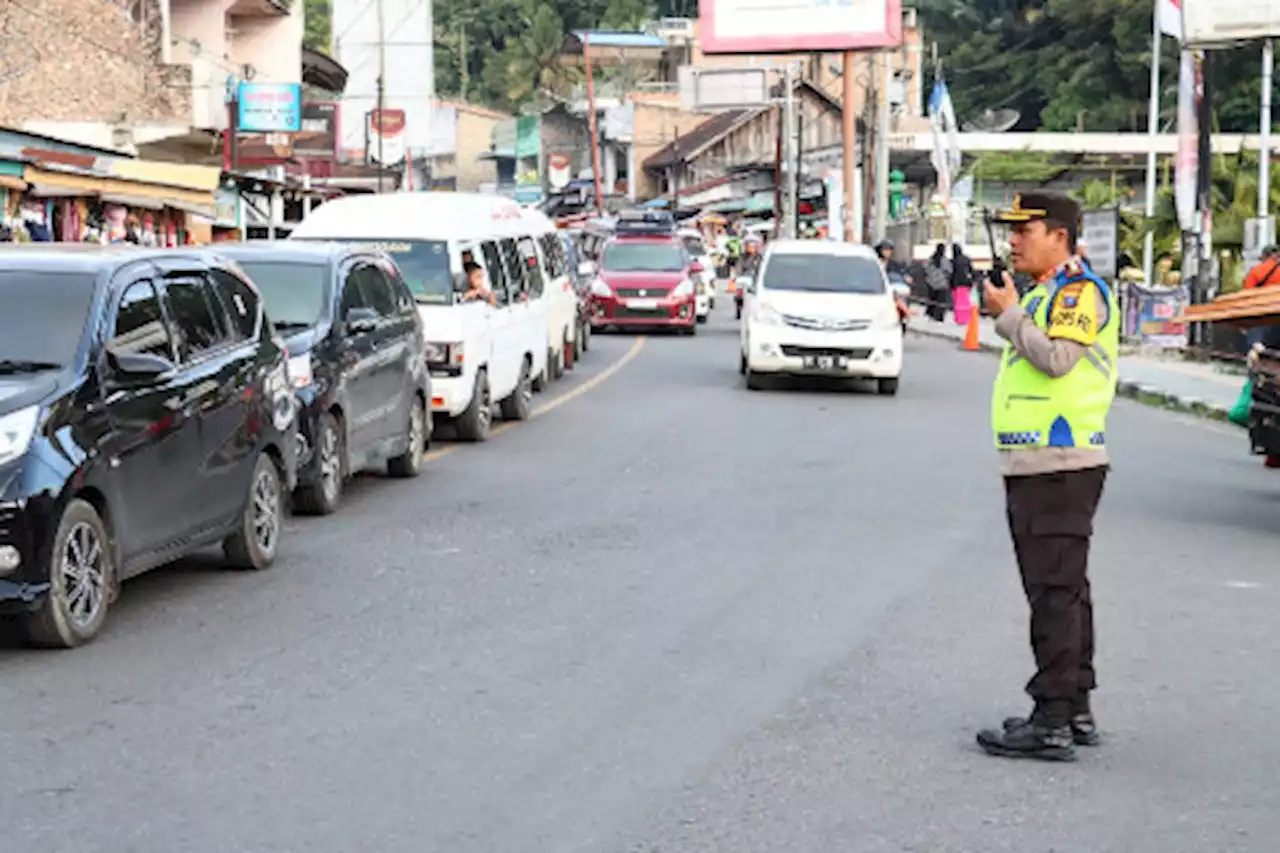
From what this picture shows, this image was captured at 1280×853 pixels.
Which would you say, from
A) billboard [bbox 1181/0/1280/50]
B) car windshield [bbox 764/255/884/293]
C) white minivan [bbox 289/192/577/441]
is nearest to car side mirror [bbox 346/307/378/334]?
white minivan [bbox 289/192/577/441]

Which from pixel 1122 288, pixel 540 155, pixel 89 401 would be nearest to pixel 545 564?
pixel 89 401

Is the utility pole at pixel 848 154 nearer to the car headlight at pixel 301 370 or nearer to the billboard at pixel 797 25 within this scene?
the billboard at pixel 797 25

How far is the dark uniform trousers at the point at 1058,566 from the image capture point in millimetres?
6898

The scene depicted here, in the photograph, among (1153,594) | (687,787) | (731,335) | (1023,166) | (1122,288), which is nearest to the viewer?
(687,787)

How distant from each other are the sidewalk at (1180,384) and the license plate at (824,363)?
5.93 ft

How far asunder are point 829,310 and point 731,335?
15527mm

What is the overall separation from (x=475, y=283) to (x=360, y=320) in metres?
4.54

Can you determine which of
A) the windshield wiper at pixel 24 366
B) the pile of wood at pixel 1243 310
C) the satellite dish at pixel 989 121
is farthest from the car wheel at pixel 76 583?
the satellite dish at pixel 989 121

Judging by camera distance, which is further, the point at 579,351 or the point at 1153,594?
the point at 579,351

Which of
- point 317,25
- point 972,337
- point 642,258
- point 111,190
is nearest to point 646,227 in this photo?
point 642,258

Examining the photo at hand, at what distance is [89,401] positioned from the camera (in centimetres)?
905

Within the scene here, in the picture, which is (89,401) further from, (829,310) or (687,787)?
(829,310)

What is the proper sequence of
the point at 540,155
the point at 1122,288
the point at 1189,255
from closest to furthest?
the point at 1189,255, the point at 1122,288, the point at 540,155

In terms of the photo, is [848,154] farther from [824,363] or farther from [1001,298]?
[1001,298]
